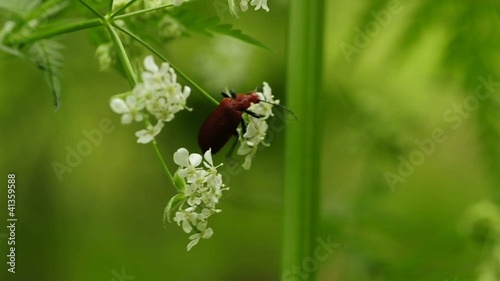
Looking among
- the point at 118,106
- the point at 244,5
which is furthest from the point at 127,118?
the point at 244,5

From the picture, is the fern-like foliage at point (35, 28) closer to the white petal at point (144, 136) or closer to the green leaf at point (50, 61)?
the green leaf at point (50, 61)

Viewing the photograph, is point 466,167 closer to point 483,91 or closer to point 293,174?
point 483,91

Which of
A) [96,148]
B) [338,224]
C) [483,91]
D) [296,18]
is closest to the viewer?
[296,18]

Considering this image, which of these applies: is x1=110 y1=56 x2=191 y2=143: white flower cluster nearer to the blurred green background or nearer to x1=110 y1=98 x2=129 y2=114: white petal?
x1=110 y1=98 x2=129 y2=114: white petal

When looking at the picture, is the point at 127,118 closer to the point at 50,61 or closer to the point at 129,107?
the point at 129,107

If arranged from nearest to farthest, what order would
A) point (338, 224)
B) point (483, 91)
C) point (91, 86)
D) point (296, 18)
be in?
point (296, 18) < point (483, 91) < point (338, 224) < point (91, 86)

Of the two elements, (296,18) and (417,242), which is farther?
(417,242)

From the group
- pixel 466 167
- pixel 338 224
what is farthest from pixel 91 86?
pixel 466 167

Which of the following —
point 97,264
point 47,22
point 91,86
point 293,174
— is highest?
point 91,86
